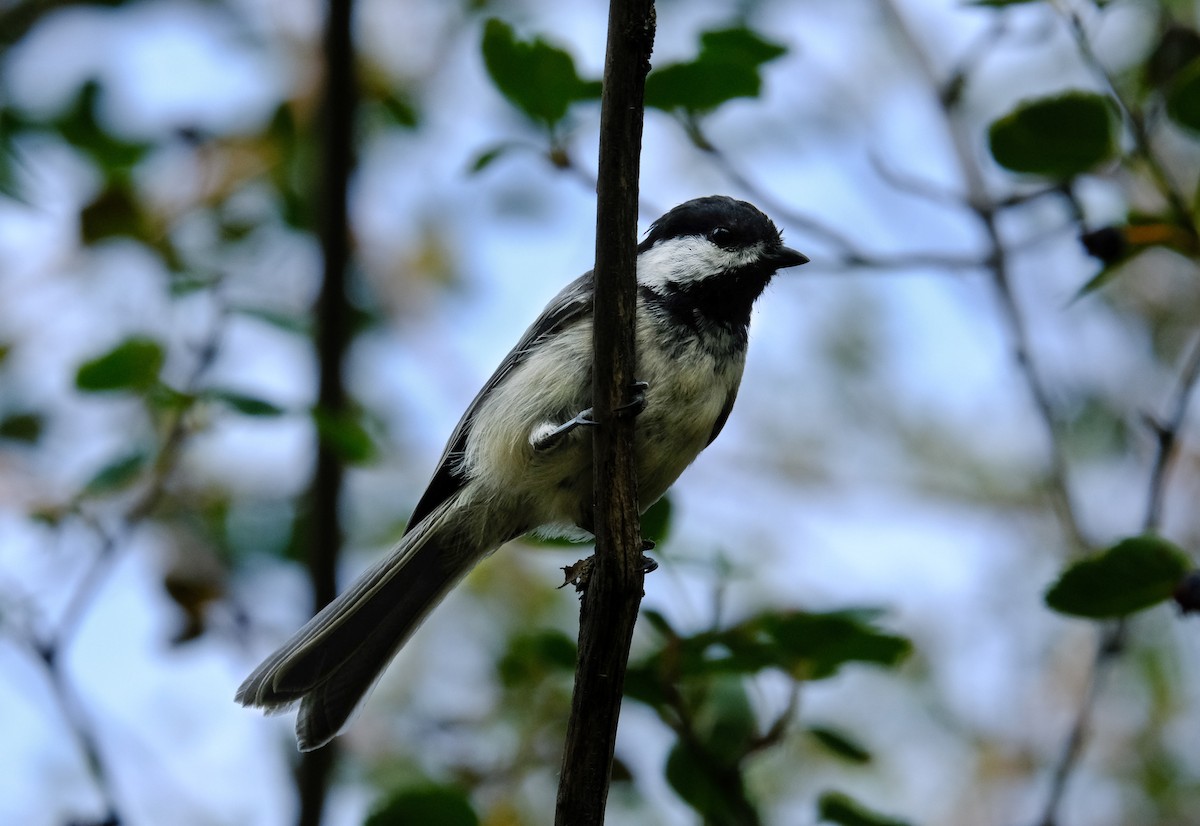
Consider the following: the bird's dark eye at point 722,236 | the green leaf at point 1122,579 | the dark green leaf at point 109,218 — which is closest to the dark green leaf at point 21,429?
the dark green leaf at point 109,218

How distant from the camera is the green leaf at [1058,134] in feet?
6.23

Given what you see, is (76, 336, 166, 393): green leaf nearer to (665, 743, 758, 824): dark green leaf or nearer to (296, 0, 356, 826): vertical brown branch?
(296, 0, 356, 826): vertical brown branch

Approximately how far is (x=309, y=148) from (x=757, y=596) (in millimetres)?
2422

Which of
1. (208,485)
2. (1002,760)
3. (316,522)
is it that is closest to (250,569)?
(316,522)

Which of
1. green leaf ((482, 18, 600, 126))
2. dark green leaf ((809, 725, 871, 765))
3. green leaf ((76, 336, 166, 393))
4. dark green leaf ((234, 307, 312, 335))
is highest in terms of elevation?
green leaf ((482, 18, 600, 126))

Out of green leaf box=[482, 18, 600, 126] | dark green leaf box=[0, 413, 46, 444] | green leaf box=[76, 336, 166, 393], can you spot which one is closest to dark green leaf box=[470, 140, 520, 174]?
green leaf box=[482, 18, 600, 126]

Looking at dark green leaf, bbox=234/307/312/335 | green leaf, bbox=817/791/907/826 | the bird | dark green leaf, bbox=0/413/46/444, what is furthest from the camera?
dark green leaf, bbox=0/413/46/444

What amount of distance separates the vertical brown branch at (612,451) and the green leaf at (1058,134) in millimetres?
659

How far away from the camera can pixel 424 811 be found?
189cm

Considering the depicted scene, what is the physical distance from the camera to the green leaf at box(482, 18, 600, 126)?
220 centimetres

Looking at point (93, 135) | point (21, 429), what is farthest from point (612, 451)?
point (21, 429)

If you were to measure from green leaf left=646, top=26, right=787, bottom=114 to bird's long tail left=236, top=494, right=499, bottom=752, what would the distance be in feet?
3.66

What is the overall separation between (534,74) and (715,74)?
0.34 m

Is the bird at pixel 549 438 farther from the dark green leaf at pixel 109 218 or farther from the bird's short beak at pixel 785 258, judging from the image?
the dark green leaf at pixel 109 218
